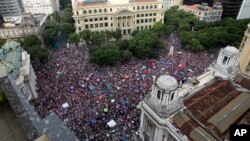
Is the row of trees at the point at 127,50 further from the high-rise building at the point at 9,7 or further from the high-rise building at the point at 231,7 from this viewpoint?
the high-rise building at the point at 9,7

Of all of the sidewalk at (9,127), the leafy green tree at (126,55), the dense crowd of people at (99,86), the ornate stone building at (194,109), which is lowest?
the dense crowd of people at (99,86)

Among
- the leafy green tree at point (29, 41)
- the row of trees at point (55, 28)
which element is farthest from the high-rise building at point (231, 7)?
the leafy green tree at point (29, 41)

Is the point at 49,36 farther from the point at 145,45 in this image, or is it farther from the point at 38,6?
the point at 38,6

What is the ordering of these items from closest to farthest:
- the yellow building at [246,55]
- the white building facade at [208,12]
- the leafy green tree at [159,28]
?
1. the yellow building at [246,55]
2. the leafy green tree at [159,28]
3. the white building facade at [208,12]

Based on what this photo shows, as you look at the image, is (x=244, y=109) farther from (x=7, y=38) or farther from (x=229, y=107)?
(x=7, y=38)

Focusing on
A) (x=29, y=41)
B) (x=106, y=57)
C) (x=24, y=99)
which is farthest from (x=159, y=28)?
(x=24, y=99)

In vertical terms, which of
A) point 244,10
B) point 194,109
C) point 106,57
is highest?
point 244,10

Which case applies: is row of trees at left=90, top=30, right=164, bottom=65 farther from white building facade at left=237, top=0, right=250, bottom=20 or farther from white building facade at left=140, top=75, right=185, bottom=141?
white building facade at left=237, top=0, right=250, bottom=20
